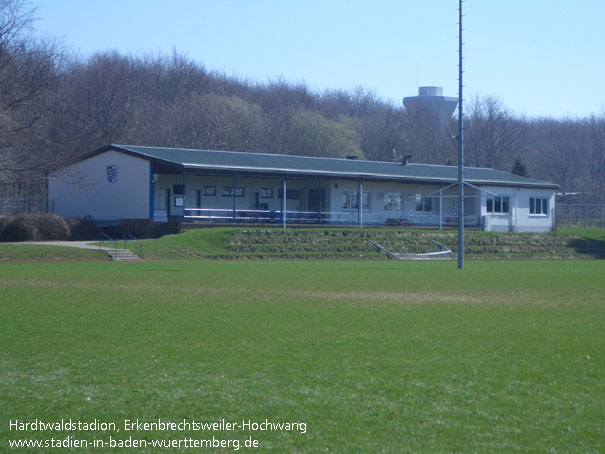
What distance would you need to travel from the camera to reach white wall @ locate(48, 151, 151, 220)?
4672 centimetres

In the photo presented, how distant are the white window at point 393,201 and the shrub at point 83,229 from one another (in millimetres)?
21999

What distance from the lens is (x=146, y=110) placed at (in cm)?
7881

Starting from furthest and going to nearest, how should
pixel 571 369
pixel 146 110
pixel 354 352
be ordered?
pixel 146 110
pixel 354 352
pixel 571 369

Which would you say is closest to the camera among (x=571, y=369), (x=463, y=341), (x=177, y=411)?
(x=177, y=411)

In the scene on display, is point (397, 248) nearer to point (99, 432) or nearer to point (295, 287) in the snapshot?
point (295, 287)

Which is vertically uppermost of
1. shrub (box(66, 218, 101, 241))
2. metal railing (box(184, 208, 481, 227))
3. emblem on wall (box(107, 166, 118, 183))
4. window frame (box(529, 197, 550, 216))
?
emblem on wall (box(107, 166, 118, 183))

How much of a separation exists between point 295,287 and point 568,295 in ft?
24.5

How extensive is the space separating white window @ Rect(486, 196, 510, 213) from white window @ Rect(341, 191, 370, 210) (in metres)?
10.2

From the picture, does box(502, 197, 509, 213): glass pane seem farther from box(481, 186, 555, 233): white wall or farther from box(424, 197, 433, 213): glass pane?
box(424, 197, 433, 213): glass pane

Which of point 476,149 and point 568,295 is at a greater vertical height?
point 476,149

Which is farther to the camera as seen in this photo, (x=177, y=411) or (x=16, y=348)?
(x=16, y=348)

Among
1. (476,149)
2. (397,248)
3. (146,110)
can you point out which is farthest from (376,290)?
(476,149)

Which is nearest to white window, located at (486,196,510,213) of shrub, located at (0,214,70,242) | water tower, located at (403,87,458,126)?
shrub, located at (0,214,70,242)

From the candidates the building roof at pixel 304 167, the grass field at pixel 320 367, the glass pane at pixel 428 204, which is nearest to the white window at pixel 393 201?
the building roof at pixel 304 167
